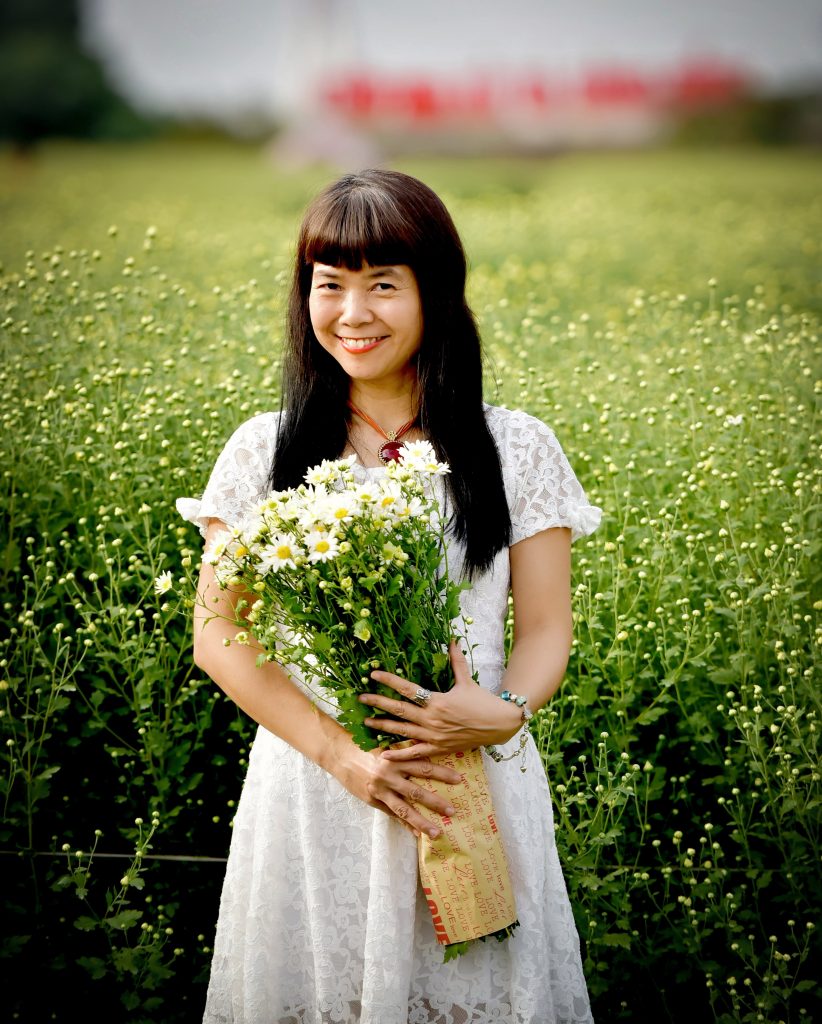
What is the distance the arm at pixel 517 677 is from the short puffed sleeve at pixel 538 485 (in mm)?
27

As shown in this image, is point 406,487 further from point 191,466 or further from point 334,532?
point 191,466

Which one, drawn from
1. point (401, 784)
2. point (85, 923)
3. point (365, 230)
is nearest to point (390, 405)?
point (365, 230)

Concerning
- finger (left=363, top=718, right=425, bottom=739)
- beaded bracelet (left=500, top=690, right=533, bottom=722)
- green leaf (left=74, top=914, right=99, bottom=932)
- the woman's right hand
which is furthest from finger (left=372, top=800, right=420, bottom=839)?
green leaf (left=74, top=914, right=99, bottom=932)

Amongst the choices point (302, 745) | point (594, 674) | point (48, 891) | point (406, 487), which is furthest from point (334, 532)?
point (48, 891)

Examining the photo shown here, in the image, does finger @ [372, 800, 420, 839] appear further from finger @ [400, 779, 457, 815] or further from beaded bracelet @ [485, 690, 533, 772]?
beaded bracelet @ [485, 690, 533, 772]

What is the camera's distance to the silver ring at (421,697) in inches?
60.6

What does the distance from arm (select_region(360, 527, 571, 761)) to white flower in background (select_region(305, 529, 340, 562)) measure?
20cm

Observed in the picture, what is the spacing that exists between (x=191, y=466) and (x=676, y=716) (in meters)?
1.53

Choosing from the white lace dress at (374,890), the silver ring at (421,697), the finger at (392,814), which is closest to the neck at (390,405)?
the white lace dress at (374,890)

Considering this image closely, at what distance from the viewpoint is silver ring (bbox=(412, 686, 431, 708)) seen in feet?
5.05

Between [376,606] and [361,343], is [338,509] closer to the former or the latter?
[376,606]

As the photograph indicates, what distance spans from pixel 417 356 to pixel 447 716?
65 cm

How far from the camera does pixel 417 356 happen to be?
6.19 feet

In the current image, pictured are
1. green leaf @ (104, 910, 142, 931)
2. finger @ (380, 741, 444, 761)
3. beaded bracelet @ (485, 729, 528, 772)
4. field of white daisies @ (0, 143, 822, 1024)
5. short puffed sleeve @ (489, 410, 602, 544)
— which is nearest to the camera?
finger @ (380, 741, 444, 761)
